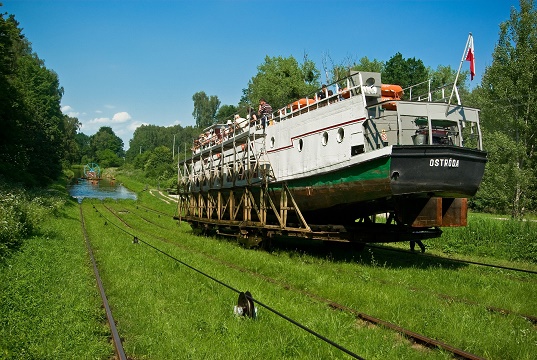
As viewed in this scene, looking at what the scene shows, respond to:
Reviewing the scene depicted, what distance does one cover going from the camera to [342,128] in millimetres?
12812

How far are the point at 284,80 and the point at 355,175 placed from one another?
140 feet

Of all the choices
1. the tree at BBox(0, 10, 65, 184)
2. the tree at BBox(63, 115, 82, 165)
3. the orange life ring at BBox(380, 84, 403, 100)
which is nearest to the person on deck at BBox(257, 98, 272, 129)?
the orange life ring at BBox(380, 84, 403, 100)

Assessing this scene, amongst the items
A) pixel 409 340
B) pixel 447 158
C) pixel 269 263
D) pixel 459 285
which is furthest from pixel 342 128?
pixel 409 340

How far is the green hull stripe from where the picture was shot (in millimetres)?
11298

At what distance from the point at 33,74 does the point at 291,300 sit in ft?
234

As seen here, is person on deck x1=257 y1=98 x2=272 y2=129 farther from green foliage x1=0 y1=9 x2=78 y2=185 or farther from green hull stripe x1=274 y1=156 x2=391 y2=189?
green foliage x1=0 y1=9 x2=78 y2=185

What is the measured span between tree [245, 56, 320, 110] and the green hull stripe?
38283mm

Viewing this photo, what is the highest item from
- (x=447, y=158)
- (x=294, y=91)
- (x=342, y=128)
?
(x=294, y=91)

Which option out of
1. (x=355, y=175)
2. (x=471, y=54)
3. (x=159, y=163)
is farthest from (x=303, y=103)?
(x=159, y=163)

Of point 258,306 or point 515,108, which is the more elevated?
point 515,108

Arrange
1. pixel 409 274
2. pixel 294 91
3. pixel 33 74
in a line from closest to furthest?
1. pixel 409 274
2. pixel 294 91
3. pixel 33 74

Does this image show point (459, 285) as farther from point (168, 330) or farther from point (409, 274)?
point (168, 330)

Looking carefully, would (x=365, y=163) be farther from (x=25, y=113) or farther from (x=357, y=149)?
(x=25, y=113)

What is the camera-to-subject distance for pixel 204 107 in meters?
132
